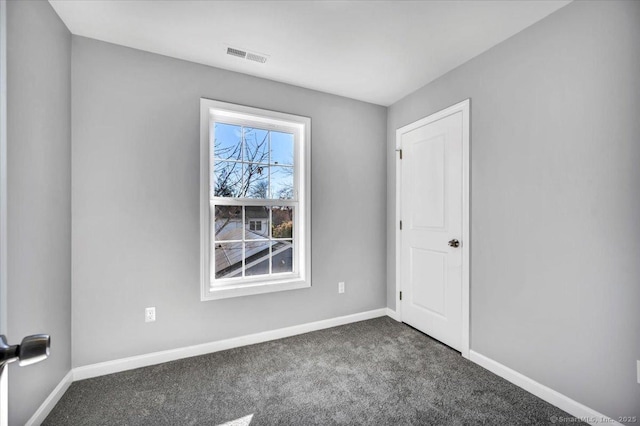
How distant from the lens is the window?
2547 mm

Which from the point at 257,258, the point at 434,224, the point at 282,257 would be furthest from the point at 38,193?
the point at 434,224

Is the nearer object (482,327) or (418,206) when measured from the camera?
(482,327)

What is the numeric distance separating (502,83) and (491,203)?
Answer: 0.89m

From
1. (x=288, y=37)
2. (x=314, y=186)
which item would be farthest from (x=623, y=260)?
(x=288, y=37)

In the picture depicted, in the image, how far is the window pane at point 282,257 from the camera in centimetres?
288

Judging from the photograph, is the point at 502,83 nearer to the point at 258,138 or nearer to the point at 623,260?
the point at 623,260

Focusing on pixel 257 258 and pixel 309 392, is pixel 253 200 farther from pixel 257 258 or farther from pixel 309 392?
pixel 309 392

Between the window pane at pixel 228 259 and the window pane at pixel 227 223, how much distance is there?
7cm

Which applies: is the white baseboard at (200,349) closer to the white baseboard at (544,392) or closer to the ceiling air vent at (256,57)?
the white baseboard at (544,392)

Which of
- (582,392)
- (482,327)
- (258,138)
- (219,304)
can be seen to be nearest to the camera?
(582,392)

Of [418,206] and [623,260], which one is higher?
[418,206]

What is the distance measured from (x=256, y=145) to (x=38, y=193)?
5.24 ft

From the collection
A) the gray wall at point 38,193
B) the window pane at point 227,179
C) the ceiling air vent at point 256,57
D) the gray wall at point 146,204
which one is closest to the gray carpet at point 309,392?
the gray wall at point 146,204

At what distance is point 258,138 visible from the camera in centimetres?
280
